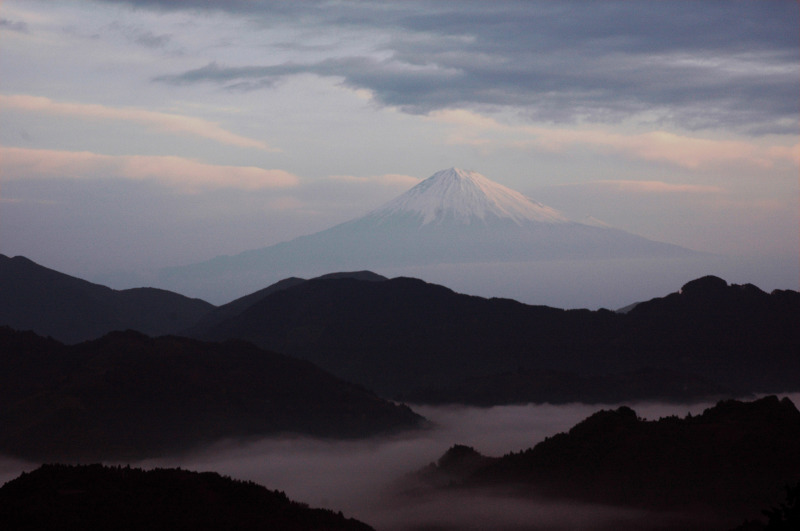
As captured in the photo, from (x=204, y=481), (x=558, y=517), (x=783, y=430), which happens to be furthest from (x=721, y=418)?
(x=204, y=481)

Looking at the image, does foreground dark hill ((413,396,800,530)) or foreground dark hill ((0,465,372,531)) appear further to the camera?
foreground dark hill ((413,396,800,530))

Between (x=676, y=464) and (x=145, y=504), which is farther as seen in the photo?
(x=676, y=464)

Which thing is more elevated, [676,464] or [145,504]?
[676,464]

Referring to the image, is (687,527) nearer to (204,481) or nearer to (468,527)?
(468,527)

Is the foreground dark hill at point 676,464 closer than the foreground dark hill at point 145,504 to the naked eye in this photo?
No
